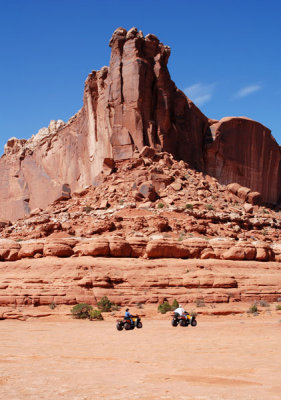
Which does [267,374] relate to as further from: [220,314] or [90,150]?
[90,150]

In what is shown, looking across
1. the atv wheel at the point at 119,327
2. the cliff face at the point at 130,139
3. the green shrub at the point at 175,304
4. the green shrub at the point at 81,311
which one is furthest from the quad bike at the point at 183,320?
the cliff face at the point at 130,139

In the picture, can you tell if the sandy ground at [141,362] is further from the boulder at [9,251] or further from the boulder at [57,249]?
the boulder at [9,251]

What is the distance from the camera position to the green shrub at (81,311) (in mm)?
23219

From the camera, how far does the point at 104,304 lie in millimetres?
Result: 24516

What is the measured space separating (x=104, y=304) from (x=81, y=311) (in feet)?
5.01

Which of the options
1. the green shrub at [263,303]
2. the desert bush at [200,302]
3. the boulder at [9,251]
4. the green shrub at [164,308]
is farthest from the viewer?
the boulder at [9,251]

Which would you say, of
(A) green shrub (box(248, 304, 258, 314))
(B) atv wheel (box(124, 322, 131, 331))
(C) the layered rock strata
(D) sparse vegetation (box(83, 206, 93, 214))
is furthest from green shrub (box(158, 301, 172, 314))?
(D) sparse vegetation (box(83, 206, 93, 214))

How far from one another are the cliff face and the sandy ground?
27002 millimetres

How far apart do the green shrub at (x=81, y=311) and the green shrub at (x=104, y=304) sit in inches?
30.2

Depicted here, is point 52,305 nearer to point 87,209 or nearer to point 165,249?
point 165,249

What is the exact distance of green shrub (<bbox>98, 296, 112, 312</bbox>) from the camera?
24.4 metres

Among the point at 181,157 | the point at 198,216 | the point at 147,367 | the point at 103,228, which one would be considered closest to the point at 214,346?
the point at 147,367

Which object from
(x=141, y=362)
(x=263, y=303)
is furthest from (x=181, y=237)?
(x=141, y=362)

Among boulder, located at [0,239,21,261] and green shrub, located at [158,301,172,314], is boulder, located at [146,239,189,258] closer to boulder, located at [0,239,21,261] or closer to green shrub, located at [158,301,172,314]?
green shrub, located at [158,301,172,314]
